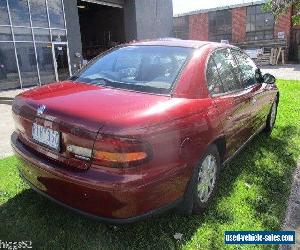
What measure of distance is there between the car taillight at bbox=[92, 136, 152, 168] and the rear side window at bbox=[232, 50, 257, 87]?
7.82ft

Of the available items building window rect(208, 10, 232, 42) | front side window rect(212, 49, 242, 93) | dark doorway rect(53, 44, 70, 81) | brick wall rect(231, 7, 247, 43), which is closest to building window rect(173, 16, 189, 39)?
building window rect(208, 10, 232, 42)

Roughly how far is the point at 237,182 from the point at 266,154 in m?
1.21

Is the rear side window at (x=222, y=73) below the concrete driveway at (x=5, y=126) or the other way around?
the other way around

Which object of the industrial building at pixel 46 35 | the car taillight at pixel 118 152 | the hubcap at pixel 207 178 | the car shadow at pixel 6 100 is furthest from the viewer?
the industrial building at pixel 46 35

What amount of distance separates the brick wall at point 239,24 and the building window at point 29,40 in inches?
732

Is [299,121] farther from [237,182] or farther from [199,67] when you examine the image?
[199,67]

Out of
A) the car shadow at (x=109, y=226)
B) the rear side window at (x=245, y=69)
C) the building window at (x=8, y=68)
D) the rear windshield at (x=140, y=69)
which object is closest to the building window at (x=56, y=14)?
the building window at (x=8, y=68)

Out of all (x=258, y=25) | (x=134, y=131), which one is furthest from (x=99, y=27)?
(x=134, y=131)

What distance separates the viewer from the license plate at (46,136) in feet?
8.91

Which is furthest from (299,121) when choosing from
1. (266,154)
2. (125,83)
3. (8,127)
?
(8,127)

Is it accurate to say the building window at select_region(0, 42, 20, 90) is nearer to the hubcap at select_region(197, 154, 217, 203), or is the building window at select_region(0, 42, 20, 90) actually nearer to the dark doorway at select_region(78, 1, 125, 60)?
the dark doorway at select_region(78, 1, 125, 60)

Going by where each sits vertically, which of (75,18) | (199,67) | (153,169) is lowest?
(153,169)

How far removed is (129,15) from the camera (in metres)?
25.6

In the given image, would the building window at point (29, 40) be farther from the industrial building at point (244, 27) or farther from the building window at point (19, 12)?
the industrial building at point (244, 27)
